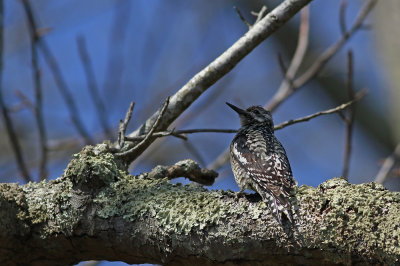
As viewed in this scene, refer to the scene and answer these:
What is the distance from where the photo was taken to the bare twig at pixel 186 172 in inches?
139

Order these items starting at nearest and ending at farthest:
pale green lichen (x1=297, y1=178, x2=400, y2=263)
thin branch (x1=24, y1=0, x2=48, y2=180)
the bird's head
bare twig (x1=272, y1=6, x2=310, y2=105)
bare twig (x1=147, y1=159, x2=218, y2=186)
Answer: pale green lichen (x1=297, y1=178, x2=400, y2=263) → bare twig (x1=147, y1=159, x2=218, y2=186) → thin branch (x1=24, y1=0, x2=48, y2=180) → bare twig (x1=272, y1=6, x2=310, y2=105) → the bird's head

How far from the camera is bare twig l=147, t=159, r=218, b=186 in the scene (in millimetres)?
3524

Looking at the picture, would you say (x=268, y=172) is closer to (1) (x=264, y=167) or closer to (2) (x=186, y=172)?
(1) (x=264, y=167)

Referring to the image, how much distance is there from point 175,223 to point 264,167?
4.40 feet

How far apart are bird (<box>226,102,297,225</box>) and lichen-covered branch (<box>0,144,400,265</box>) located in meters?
0.09

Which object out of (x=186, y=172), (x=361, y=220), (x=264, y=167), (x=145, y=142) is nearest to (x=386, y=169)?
(x=264, y=167)

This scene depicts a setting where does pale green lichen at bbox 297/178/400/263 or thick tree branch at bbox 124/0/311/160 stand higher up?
thick tree branch at bbox 124/0/311/160

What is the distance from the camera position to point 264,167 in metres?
3.97

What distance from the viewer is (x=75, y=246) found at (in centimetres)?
296

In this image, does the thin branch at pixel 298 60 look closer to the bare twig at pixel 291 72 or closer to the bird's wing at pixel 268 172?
the bare twig at pixel 291 72

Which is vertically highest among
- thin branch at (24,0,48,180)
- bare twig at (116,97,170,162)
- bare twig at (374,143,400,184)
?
thin branch at (24,0,48,180)

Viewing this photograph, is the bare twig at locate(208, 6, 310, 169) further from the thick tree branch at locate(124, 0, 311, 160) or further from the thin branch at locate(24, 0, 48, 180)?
the thin branch at locate(24, 0, 48, 180)

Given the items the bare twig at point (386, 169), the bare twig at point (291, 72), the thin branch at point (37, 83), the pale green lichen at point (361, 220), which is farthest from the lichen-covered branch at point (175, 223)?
the bare twig at point (386, 169)

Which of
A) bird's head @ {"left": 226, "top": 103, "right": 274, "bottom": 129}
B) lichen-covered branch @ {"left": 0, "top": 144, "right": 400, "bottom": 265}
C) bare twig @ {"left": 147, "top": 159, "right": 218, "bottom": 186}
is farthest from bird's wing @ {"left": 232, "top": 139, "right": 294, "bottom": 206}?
bird's head @ {"left": 226, "top": 103, "right": 274, "bottom": 129}
